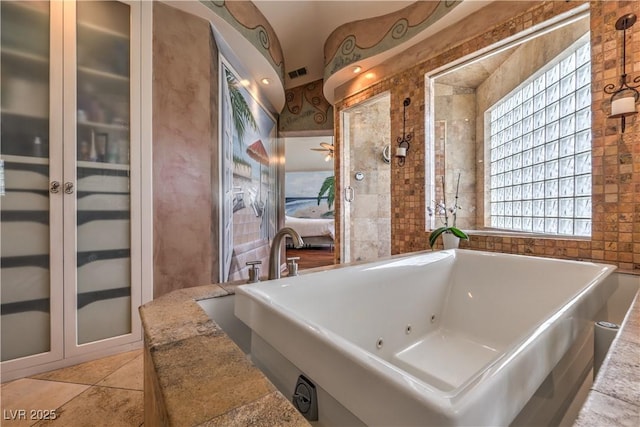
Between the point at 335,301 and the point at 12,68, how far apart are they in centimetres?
200

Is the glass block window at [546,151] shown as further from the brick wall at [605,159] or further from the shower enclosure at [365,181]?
the shower enclosure at [365,181]

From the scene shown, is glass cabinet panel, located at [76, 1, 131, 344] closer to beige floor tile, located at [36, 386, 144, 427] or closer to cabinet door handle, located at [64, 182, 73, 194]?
cabinet door handle, located at [64, 182, 73, 194]

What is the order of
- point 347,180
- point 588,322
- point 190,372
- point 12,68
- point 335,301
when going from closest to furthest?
1. point 190,372
2. point 588,322
3. point 335,301
4. point 12,68
5. point 347,180

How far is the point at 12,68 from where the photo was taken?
1.34 m

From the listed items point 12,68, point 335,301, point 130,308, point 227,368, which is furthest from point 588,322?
point 12,68

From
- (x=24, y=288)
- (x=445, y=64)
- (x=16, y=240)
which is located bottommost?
(x=24, y=288)

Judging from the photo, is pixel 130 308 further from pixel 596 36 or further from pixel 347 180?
pixel 596 36

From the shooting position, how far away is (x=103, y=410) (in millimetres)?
1144

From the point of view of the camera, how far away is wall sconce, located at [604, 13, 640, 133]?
1.26 m

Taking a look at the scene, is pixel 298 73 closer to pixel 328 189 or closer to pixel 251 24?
pixel 251 24

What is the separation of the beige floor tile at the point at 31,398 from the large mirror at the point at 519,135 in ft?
8.48

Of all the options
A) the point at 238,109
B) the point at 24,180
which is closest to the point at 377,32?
the point at 238,109

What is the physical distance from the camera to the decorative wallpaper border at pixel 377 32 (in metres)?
2.06

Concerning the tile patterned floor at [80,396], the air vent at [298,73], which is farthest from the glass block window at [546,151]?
the tile patterned floor at [80,396]
